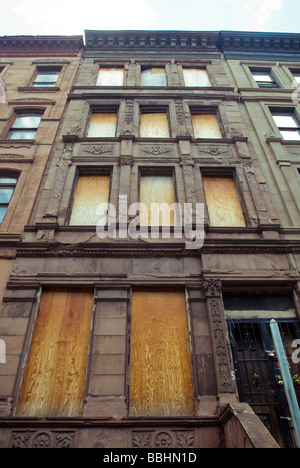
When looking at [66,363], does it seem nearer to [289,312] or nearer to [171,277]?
[171,277]

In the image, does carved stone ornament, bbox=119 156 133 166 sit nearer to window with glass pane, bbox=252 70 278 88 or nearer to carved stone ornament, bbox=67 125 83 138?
carved stone ornament, bbox=67 125 83 138

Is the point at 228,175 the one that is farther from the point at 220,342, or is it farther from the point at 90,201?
the point at 220,342

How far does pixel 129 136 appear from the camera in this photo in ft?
39.0

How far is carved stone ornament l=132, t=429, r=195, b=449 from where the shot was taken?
5852 millimetres

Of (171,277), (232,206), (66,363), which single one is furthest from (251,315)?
(66,363)

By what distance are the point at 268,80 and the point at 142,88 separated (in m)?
6.94

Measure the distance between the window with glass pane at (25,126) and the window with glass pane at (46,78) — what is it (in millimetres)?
2683

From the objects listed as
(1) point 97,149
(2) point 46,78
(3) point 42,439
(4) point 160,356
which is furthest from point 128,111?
(3) point 42,439

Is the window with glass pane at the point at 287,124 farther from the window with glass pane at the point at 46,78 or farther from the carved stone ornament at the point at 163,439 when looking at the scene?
the carved stone ornament at the point at 163,439

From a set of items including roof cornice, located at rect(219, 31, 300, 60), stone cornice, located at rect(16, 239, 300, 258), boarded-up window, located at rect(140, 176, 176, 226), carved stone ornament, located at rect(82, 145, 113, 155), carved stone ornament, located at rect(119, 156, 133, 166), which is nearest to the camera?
stone cornice, located at rect(16, 239, 300, 258)

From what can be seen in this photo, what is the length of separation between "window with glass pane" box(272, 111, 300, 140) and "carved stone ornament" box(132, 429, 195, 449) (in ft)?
38.4

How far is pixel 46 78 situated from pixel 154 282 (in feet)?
45.0

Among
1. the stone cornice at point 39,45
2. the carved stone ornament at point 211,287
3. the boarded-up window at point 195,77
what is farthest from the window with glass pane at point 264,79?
the carved stone ornament at point 211,287

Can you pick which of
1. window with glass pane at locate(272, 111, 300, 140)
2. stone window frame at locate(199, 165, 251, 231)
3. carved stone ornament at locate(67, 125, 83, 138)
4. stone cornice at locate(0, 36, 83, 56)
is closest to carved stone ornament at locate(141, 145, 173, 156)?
stone window frame at locate(199, 165, 251, 231)
